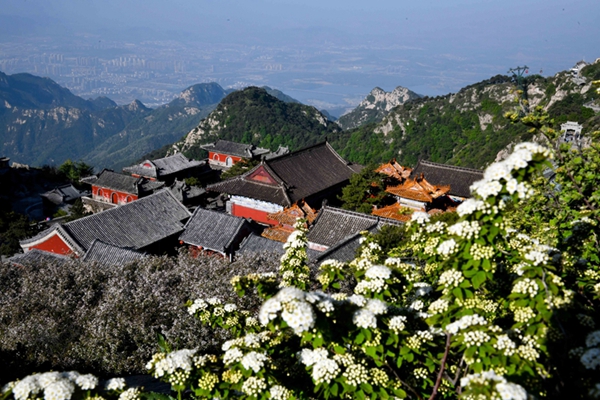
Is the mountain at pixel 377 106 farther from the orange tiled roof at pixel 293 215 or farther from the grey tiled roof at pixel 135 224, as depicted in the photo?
the orange tiled roof at pixel 293 215

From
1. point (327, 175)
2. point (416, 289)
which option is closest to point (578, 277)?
point (416, 289)

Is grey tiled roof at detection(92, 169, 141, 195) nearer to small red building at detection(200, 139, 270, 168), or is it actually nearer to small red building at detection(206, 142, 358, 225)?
small red building at detection(206, 142, 358, 225)

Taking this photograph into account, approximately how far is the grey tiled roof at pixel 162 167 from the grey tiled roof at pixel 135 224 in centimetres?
1518

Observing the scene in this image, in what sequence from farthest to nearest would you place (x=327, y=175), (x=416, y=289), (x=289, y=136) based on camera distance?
(x=289, y=136), (x=327, y=175), (x=416, y=289)

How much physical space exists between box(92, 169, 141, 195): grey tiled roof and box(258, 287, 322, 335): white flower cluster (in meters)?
34.1

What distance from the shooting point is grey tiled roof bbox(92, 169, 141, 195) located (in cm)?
3672

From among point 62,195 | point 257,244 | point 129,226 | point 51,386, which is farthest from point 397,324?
point 62,195

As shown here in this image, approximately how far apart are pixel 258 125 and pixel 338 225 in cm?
6666

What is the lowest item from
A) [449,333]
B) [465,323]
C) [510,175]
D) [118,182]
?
[118,182]

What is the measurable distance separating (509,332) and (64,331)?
11.4 meters

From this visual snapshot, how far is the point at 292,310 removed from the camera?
4398mm

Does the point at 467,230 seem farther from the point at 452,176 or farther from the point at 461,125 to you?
the point at 461,125

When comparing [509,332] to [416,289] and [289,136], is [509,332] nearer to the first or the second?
[416,289]

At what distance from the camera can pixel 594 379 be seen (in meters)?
4.36
